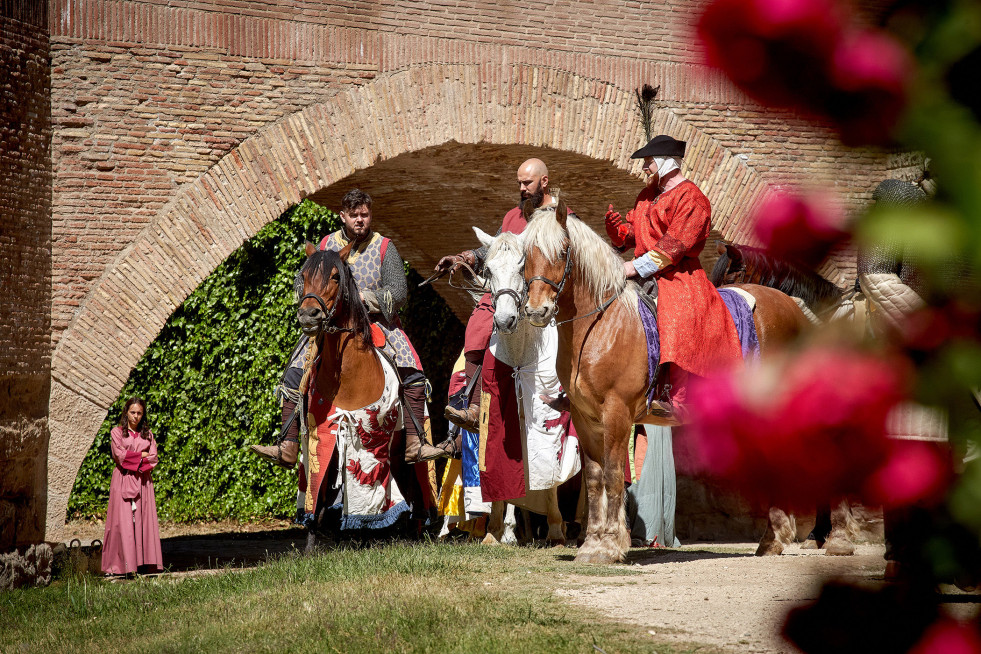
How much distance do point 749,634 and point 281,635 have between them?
2.10 meters

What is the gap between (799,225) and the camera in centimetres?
106

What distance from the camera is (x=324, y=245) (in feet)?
27.3

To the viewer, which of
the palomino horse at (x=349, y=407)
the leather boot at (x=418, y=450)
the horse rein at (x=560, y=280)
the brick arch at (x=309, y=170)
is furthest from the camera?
the brick arch at (x=309, y=170)

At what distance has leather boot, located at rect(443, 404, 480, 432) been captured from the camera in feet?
28.0

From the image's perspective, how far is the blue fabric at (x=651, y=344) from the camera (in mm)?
6613

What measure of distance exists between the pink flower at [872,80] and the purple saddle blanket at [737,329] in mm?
5574

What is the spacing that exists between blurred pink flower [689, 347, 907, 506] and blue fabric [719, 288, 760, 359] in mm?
6103

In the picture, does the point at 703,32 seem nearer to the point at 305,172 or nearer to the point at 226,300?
the point at 305,172

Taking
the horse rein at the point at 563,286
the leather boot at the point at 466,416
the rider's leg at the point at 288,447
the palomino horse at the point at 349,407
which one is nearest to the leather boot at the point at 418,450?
the palomino horse at the point at 349,407

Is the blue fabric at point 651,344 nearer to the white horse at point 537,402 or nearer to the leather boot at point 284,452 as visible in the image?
the white horse at point 537,402

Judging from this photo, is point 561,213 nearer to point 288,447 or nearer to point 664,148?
point 664,148

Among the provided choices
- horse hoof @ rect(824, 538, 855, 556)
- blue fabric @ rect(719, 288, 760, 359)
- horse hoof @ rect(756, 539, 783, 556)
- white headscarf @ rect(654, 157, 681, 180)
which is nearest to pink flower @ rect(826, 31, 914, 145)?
blue fabric @ rect(719, 288, 760, 359)

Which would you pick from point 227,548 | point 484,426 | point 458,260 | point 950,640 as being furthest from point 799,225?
point 227,548

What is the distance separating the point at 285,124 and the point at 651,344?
13.0ft
